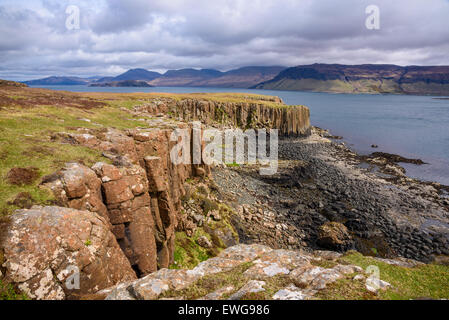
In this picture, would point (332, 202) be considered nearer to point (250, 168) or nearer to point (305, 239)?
point (305, 239)

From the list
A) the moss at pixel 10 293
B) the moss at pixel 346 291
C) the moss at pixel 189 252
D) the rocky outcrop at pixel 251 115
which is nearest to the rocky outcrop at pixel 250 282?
the moss at pixel 346 291

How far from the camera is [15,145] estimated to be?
50.1 ft

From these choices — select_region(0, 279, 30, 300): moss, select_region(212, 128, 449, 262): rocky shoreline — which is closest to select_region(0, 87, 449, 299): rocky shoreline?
select_region(0, 279, 30, 300): moss

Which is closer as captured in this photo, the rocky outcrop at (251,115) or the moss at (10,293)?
the moss at (10,293)

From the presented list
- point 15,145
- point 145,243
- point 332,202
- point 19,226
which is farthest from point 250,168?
point 19,226

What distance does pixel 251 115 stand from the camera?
320ft

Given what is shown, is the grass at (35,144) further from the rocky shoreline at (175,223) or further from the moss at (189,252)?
the moss at (189,252)

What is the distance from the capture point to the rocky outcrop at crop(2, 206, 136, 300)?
872 centimetres

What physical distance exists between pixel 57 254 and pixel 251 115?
9242 centimetres

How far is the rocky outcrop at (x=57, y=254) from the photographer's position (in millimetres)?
8719

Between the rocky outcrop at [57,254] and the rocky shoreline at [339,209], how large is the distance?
905 inches

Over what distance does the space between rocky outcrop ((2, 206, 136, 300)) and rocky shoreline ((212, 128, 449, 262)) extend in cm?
2298

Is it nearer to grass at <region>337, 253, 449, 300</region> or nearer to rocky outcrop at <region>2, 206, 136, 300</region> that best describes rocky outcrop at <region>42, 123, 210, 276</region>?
rocky outcrop at <region>2, 206, 136, 300</region>
